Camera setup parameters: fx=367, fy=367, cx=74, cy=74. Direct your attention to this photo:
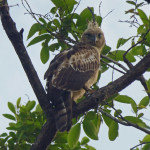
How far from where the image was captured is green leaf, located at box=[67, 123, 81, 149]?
4.68 metres

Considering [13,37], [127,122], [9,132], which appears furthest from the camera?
[9,132]

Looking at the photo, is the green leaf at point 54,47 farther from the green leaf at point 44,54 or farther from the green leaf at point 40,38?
the green leaf at point 40,38

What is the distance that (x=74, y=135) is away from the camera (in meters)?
4.75

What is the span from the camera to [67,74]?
539 centimetres

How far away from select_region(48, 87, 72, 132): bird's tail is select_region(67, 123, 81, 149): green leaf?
3.9 inches

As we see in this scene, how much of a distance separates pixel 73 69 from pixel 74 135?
123cm

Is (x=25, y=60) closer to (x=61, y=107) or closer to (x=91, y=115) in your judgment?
(x=61, y=107)

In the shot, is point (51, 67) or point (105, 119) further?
point (51, 67)

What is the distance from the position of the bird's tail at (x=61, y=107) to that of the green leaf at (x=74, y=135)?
10 centimetres

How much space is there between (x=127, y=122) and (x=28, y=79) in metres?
1.42

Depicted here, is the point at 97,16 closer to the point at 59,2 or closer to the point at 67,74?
the point at 59,2

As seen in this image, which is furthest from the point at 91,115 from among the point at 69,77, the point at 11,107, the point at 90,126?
the point at 11,107

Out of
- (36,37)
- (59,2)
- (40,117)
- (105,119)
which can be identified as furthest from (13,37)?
(105,119)

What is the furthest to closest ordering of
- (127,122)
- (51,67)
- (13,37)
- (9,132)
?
(51,67), (9,132), (13,37), (127,122)
